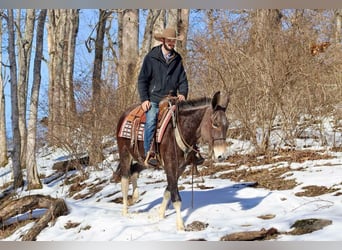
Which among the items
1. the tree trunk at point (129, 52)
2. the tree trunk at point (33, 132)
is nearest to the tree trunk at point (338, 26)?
the tree trunk at point (129, 52)

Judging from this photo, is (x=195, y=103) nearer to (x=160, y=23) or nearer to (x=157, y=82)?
(x=157, y=82)

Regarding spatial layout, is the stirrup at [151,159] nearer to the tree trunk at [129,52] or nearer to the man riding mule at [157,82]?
the man riding mule at [157,82]

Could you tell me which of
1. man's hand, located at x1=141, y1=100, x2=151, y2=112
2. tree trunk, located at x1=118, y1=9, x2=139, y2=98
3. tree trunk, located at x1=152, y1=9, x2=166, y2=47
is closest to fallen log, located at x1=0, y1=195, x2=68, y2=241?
man's hand, located at x1=141, y1=100, x2=151, y2=112

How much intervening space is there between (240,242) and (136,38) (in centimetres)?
518

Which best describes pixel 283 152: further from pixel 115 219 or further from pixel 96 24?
pixel 96 24

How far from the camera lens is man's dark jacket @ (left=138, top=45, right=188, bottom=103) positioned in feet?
14.5

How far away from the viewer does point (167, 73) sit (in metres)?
4.43

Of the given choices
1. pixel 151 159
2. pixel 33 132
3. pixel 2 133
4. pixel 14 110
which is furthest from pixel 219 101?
pixel 2 133

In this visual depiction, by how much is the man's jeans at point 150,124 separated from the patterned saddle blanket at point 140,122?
0.04 metres

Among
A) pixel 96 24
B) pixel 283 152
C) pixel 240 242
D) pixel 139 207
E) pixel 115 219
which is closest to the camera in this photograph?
pixel 240 242

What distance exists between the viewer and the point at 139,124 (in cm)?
460

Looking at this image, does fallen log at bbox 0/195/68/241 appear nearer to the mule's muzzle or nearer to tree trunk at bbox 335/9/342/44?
the mule's muzzle

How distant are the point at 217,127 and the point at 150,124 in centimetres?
62

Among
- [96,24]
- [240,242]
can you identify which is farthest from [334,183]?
[96,24]
